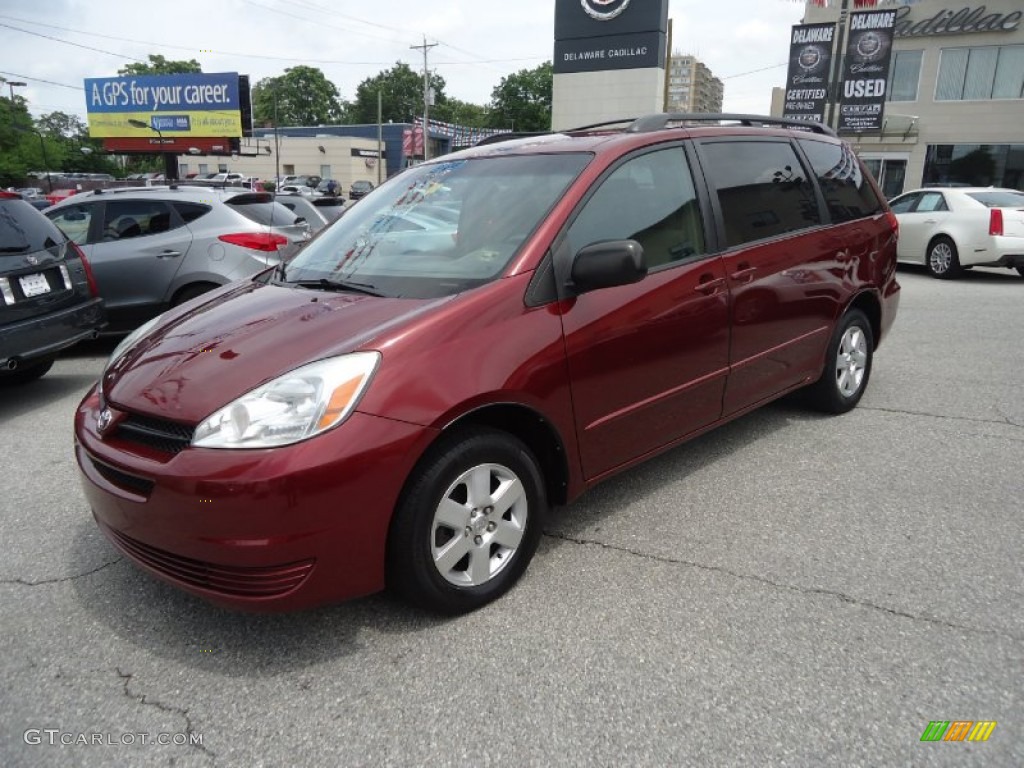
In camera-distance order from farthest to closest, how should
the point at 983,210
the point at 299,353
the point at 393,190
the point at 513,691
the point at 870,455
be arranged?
the point at 983,210
the point at 870,455
the point at 393,190
the point at 299,353
the point at 513,691

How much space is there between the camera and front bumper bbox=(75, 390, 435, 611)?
2217 millimetres

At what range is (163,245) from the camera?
274 inches

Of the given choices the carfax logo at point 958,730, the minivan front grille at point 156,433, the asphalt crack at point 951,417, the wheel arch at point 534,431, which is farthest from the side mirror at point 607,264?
the asphalt crack at point 951,417

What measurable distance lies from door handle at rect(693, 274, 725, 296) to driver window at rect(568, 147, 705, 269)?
12cm

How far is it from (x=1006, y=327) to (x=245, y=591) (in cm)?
862

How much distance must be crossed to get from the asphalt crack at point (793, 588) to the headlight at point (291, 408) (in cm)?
137

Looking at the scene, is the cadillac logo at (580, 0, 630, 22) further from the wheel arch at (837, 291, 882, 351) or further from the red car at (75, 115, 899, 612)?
the red car at (75, 115, 899, 612)

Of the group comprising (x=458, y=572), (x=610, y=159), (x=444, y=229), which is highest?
(x=610, y=159)

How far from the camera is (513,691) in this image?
7.54ft

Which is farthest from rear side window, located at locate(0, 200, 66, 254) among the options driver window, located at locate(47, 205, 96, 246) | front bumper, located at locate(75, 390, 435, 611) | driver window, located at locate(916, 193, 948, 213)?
driver window, located at locate(916, 193, 948, 213)

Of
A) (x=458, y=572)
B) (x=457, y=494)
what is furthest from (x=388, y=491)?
(x=458, y=572)

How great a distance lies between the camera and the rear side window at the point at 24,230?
17.0ft

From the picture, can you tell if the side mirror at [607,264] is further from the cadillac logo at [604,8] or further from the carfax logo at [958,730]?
the cadillac logo at [604,8]

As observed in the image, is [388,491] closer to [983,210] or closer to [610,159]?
[610,159]
